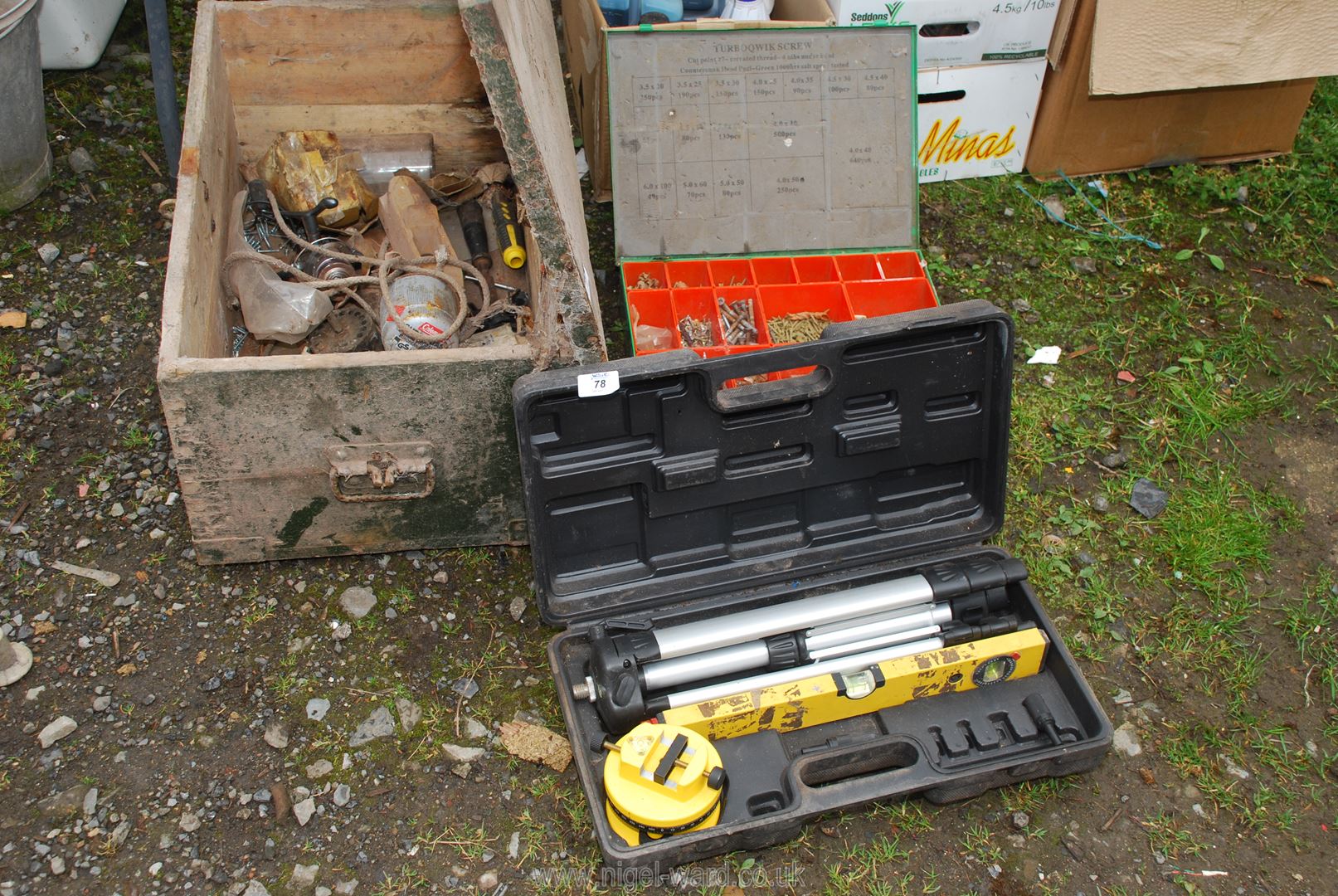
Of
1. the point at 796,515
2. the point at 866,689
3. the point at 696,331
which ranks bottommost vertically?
the point at 866,689

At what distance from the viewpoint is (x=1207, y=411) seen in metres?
3.57

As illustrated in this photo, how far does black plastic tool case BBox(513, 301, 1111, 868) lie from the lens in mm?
2396

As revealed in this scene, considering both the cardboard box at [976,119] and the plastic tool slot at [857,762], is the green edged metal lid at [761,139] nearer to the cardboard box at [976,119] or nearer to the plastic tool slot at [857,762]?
the cardboard box at [976,119]

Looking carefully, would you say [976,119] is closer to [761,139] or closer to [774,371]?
[761,139]

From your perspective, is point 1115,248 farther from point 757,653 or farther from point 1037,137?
point 757,653

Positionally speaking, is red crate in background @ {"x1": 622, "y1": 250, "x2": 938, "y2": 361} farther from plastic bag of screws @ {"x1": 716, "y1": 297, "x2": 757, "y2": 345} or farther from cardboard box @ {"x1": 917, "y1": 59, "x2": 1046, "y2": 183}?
cardboard box @ {"x1": 917, "y1": 59, "x2": 1046, "y2": 183}

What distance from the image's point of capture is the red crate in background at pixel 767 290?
3.40m

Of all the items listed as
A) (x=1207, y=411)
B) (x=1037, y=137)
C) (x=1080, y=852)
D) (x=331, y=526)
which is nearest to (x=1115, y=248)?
(x=1037, y=137)

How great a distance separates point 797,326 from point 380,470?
57.0 inches

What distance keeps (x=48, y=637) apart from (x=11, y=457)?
67 cm

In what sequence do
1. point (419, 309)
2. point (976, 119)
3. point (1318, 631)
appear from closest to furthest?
point (1318, 631)
point (419, 309)
point (976, 119)

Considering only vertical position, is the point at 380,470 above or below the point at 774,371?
below

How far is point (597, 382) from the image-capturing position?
2291 millimetres

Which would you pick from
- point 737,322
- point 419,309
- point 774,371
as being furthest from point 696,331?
point 774,371
